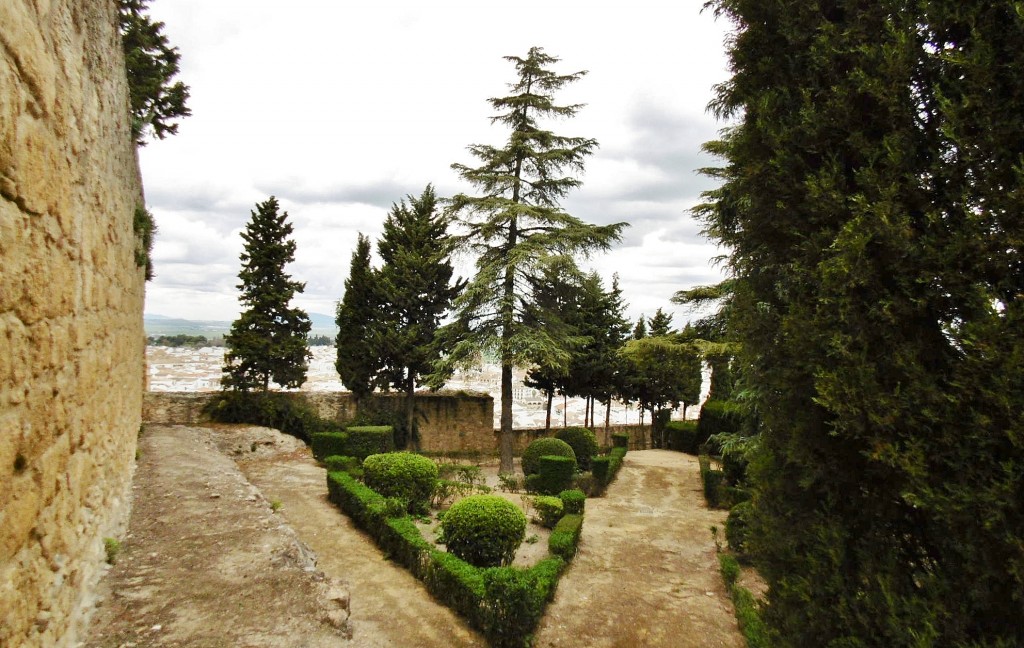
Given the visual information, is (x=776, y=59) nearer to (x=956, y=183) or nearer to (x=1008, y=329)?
(x=956, y=183)

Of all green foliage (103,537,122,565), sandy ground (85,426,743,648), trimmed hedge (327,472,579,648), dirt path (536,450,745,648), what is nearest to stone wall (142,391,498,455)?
sandy ground (85,426,743,648)

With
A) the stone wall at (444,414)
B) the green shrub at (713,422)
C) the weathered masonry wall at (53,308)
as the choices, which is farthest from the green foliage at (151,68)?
the green shrub at (713,422)

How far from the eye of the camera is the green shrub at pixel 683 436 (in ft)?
80.3

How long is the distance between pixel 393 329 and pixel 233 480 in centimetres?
1224

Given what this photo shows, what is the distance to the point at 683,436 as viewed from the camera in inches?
977

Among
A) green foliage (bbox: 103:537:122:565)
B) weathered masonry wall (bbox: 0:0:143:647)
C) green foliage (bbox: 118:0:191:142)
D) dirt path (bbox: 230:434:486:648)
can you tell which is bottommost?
dirt path (bbox: 230:434:486:648)

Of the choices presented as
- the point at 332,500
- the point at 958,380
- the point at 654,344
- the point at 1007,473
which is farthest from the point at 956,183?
the point at 332,500

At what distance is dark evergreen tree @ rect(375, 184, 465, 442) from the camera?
19.7m

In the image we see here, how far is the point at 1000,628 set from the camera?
6.99 feet

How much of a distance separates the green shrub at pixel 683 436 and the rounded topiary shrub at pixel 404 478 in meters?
16.9

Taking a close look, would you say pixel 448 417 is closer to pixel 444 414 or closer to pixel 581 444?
pixel 444 414

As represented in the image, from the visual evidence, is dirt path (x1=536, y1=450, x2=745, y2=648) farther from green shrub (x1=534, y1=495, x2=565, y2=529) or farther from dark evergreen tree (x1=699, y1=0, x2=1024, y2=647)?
dark evergreen tree (x1=699, y1=0, x2=1024, y2=647)

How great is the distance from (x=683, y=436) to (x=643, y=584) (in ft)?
59.0

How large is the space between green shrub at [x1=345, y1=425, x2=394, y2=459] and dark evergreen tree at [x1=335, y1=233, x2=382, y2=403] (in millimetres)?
3564
